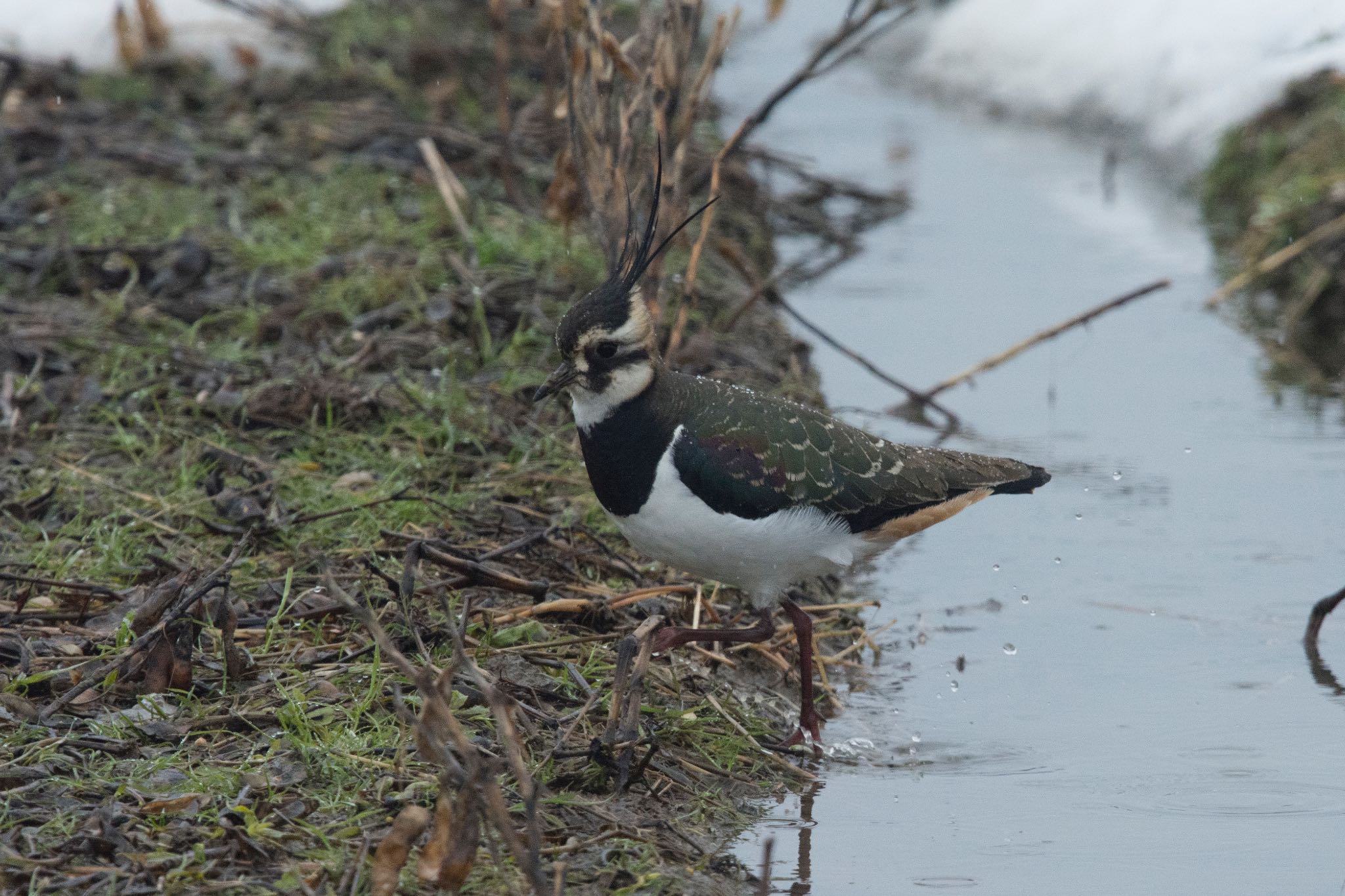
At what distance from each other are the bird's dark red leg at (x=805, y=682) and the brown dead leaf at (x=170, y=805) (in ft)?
5.62

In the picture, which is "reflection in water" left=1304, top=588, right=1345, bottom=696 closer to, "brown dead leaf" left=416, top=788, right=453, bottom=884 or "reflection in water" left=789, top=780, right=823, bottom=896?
"reflection in water" left=789, top=780, right=823, bottom=896

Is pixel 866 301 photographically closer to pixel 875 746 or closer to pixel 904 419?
pixel 904 419

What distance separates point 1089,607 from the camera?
5.84 meters

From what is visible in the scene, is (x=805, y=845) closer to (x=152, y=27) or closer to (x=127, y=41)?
(x=152, y=27)

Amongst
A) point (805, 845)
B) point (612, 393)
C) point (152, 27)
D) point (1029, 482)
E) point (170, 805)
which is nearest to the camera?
point (170, 805)

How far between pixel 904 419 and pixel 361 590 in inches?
133

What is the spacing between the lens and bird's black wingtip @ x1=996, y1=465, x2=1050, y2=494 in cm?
526

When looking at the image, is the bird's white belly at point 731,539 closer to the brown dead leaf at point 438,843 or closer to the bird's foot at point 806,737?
the bird's foot at point 806,737

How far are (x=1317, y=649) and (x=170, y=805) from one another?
3.70 meters

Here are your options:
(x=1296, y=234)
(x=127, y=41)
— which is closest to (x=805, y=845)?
(x=1296, y=234)

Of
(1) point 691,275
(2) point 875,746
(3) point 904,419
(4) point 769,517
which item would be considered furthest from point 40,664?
(3) point 904,419

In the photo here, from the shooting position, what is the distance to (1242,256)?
9844 mm

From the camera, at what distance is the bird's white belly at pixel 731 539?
442 centimetres

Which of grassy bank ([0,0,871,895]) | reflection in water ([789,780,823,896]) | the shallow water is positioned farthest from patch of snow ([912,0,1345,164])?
reflection in water ([789,780,823,896])
